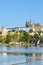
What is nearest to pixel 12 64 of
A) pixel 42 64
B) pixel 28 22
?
pixel 42 64

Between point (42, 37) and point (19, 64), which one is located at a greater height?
point (19, 64)

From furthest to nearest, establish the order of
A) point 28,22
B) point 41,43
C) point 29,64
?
point 28,22, point 41,43, point 29,64

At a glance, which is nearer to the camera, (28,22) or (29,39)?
(29,39)

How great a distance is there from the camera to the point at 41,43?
9306 cm

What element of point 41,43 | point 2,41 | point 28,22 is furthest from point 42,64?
point 28,22

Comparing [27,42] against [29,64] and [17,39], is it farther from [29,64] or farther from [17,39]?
[29,64]

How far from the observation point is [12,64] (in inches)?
914

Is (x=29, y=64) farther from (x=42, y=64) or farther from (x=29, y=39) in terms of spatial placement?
(x=29, y=39)

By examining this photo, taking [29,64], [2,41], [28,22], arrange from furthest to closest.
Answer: [28,22] < [2,41] < [29,64]

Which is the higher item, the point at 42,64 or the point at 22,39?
the point at 42,64

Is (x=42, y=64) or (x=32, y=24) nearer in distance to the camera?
(x=42, y=64)

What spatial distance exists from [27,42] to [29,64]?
6526 centimetres

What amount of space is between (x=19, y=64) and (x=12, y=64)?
50 cm

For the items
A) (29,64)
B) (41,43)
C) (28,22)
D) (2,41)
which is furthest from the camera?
(28,22)
